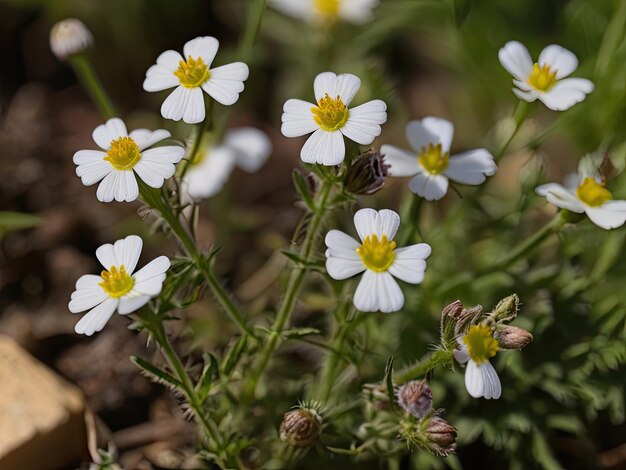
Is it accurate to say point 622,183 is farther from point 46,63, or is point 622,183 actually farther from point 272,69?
point 46,63

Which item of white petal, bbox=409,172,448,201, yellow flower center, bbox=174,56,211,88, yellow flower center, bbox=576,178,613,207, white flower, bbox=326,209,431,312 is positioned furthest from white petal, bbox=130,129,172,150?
yellow flower center, bbox=576,178,613,207

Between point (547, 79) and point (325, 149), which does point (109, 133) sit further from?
point (547, 79)

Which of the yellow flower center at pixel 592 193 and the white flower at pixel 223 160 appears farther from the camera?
the white flower at pixel 223 160

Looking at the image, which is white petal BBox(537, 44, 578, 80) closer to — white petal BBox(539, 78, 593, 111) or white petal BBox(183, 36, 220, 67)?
white petal BBox(539, 78, 593, 111)

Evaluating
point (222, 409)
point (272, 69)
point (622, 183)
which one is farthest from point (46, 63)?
point (622, 183)

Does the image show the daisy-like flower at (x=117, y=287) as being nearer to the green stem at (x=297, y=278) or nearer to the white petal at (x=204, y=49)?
the green stem at (x=297, y=278)

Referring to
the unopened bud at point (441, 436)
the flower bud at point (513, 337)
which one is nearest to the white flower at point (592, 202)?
the flower bud at point (513, 337)

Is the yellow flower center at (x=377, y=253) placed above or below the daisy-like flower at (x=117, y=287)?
above
